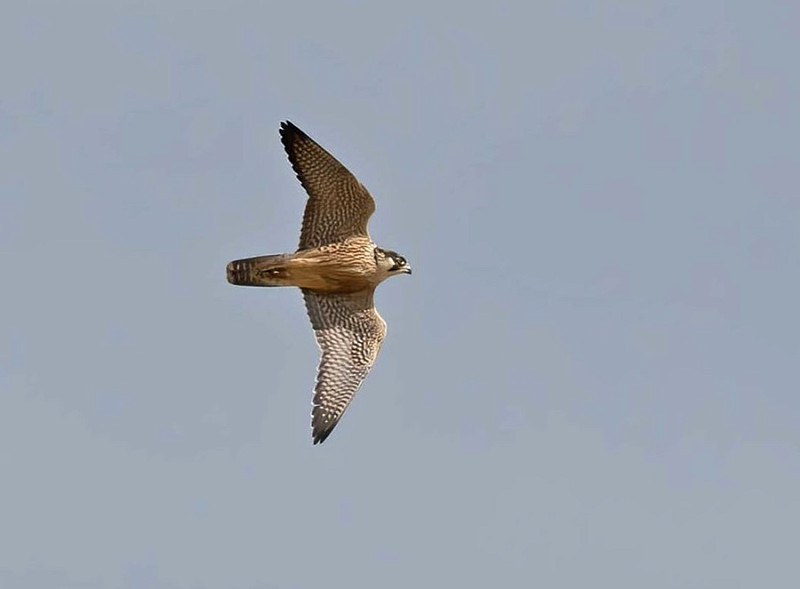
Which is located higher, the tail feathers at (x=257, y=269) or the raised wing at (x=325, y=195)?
the raised wing at (x=325, y=195)

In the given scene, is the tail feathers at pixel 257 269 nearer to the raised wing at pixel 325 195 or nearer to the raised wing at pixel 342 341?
the raised wing at pixel 325 195

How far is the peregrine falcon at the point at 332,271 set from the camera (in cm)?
2353

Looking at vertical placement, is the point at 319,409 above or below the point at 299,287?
below

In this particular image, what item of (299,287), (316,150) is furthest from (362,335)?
(316,150)

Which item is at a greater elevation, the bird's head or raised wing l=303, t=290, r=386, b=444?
the bird's head

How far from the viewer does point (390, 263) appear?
78.7 ft

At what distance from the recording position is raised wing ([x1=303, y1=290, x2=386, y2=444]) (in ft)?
79.2

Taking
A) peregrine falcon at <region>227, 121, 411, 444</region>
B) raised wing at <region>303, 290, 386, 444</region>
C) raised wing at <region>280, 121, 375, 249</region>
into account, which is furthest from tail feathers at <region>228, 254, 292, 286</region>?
raised wing at <region>303, 290, 386, 444</region>

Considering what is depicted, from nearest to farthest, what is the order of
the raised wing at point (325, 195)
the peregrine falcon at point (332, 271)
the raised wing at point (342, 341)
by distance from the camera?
the raised wing at point (325, 195)
the peregrine falcon at point (332, 271)
the raised wing at point (342, 341)

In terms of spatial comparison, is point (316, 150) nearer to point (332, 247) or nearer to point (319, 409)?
point (332, 247)

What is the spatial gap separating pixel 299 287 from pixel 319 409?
173 cm

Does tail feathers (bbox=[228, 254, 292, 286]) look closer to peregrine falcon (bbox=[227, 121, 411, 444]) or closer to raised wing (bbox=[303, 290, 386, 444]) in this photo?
peregrine falcon (bbox=[227, 121, 411, 444])

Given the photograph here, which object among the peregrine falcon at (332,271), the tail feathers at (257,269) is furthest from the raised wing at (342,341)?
the tail feathers at (257,269)

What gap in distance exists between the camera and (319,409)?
78.5 ft
